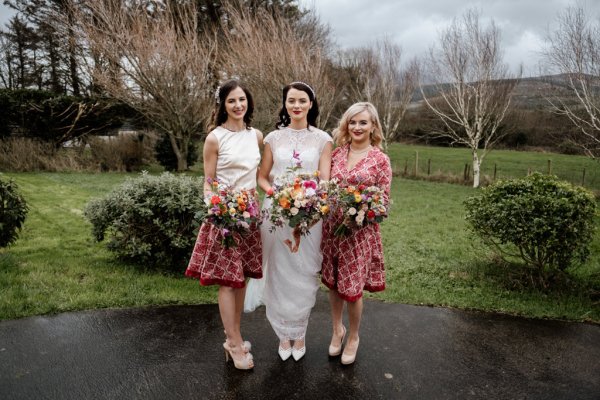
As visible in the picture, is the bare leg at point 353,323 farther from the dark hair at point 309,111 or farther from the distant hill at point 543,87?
the distant hill at point 543,87

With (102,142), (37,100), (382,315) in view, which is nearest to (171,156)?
(102,142)

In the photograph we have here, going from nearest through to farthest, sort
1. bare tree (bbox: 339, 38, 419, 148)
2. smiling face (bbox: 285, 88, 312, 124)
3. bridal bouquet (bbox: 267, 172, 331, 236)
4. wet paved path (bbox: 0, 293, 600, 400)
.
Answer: bridal bouquet (bbox: 267, 172, 331, 236) < wet paved path (bbox: 0, 293, 600, 400) < smiling face (bbox: 285, 88, 312, 124) < bare tree (bbox: 339, 38, 419, 148)

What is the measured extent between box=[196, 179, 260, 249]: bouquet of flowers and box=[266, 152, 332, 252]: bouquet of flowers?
0.61ft

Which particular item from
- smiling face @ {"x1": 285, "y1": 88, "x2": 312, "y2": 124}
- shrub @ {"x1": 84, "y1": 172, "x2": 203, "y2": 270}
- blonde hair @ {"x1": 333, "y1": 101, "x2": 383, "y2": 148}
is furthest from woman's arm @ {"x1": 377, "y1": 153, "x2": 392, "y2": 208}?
shrub @ {"x1": 84, "y1": 172, "x2": 203, "y2": 270}

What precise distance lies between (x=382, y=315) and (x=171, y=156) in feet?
56.0

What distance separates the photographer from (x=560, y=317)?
4.31 m

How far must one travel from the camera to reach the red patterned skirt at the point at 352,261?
10.4 feet

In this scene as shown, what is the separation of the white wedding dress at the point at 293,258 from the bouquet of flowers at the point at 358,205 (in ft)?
1.59

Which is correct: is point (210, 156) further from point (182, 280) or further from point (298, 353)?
point (182, 280)

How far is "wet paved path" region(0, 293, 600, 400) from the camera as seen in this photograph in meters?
2.90

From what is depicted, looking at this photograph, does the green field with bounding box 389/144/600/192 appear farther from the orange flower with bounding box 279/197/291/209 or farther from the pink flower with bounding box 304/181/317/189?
the orange flower with bounding box 279/197/291/209

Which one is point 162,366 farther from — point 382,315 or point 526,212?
point 526,212

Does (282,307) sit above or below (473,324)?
above

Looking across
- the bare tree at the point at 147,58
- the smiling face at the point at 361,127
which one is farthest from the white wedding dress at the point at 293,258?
the bare tree at the point at 147,58
